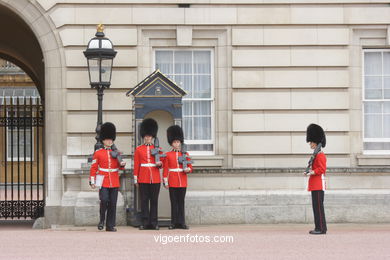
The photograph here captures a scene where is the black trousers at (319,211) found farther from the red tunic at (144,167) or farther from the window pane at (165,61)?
the window pane at (165,61)

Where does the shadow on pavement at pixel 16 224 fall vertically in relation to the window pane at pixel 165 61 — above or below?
below

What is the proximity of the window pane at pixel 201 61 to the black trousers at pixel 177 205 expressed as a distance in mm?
2183

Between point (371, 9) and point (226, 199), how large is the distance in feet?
11.8

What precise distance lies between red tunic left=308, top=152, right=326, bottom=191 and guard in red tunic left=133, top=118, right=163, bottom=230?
2113mm

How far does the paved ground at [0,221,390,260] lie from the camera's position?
35.9 ft

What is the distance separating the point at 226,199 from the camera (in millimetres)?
14898

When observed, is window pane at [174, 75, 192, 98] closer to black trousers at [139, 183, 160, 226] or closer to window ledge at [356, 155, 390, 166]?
black trousers at [139, 183, 160, 226]

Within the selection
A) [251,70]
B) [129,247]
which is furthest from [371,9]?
[129,247]

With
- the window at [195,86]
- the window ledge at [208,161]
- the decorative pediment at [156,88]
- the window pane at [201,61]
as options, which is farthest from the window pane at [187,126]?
the decorative pediment at [156,88]

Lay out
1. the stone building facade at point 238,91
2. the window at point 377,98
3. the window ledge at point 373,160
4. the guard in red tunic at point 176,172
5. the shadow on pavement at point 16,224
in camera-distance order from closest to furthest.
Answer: the guard in red tunic at point 176,172
the stone building facade at point 238,91
the window ledge at point 373,160
the window at point 377,98
the shadow on pavement at point 16,224

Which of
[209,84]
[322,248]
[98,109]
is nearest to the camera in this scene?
[322,248]

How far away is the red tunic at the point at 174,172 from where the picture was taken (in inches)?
556

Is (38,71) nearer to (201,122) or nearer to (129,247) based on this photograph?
(201,122)

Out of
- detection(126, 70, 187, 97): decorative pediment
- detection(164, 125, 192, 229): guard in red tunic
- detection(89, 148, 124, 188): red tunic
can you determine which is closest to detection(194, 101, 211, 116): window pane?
detection(126, 70, 187, 97): decorative pediment
